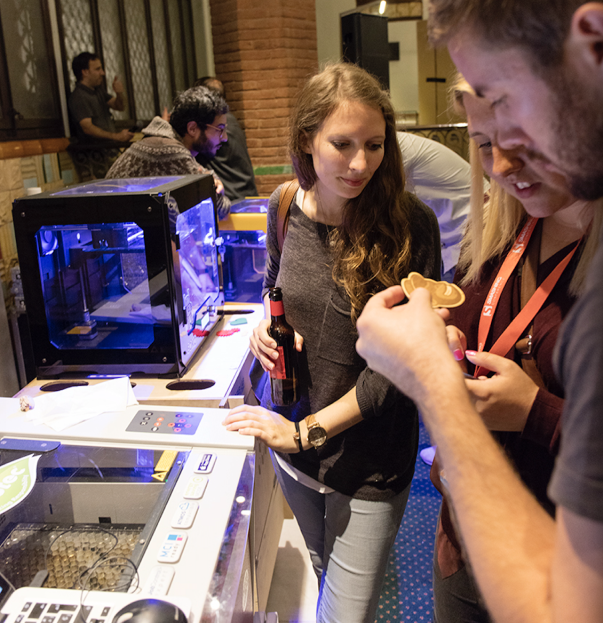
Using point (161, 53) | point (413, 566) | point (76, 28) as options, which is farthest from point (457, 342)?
point (161, 53)

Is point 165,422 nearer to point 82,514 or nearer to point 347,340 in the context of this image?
point 82,514

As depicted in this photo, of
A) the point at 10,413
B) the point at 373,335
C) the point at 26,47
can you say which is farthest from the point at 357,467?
the point at 26,47

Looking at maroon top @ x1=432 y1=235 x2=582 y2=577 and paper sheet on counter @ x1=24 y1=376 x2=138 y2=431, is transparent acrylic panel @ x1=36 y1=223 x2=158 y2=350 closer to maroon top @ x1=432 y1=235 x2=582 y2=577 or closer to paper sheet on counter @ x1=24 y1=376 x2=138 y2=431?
paper sheet on counter @ x1=24 y1=376 x2=138 y2=431

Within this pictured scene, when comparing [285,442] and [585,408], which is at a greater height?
[585,408]

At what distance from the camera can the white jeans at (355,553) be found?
4.39 ft

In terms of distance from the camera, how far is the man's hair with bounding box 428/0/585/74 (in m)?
0.53

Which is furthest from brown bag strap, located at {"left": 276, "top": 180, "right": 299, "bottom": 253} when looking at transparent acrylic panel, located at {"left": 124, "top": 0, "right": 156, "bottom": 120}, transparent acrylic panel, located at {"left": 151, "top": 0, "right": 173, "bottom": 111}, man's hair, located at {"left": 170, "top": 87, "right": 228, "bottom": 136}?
transparent acrylic panel, located at {"left": 151, "top": 0, "right": 173, "bottom": 111}

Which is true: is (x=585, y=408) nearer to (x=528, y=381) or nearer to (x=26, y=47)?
(x=528, y=381)

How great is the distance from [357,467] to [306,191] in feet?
2.48

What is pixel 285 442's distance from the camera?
1.31m

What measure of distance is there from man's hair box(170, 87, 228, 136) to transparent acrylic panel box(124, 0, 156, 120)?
9.58ft

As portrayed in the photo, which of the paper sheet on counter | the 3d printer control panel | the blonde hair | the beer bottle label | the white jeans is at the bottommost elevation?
the white jeans

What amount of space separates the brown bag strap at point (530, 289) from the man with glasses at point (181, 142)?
1.68 metres

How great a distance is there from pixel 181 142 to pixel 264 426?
2.27 metres
